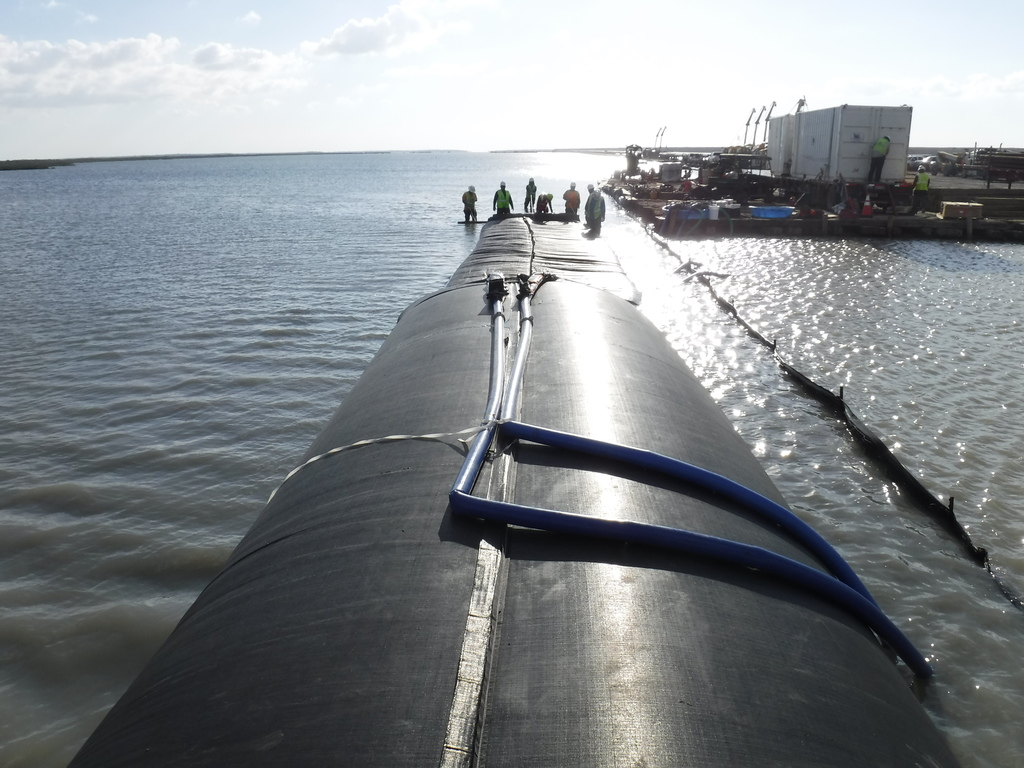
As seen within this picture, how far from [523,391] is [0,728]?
3.47 meters

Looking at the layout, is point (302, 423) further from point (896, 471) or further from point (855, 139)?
point (855, 139)

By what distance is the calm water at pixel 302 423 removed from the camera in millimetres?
4574

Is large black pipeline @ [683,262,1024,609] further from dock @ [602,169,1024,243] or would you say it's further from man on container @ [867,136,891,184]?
man on container @ [867,136,891,184]

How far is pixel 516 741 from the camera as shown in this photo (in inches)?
71.6

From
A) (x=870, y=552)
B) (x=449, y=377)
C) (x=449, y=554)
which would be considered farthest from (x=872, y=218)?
(x=449, y=554)

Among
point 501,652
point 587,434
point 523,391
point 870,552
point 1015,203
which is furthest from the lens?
point 1015,203

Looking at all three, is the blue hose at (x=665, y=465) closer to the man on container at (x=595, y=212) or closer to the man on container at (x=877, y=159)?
the man on container at (x=595, y=212)

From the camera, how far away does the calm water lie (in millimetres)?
4574

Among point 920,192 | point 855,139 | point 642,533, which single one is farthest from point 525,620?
point 920,192

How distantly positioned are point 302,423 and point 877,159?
2408cm

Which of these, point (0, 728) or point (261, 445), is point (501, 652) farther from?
point (261, 445)

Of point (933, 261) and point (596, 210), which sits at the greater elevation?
point (596, 210)

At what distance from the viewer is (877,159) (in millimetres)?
24766

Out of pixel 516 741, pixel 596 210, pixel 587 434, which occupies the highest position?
pixel 596 210
